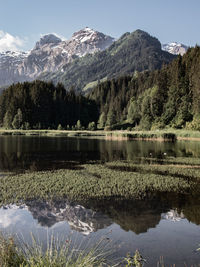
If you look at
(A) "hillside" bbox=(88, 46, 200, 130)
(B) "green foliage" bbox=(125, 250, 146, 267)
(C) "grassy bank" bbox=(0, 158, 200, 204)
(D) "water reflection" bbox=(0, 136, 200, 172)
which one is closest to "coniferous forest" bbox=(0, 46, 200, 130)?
(A) "hillside" bbox=(88, 46, 200, 130)

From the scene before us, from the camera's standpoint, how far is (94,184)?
22.1 metres

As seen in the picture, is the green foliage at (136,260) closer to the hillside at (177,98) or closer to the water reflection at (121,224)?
the water reflection at (121,224)

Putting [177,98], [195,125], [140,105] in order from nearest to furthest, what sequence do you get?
1. [195,125]
2. [177,98]
3. [140,105]

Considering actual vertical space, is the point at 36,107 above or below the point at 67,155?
above

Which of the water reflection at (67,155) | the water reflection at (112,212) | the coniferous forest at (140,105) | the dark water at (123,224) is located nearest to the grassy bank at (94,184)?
the water reflection at (112,212)

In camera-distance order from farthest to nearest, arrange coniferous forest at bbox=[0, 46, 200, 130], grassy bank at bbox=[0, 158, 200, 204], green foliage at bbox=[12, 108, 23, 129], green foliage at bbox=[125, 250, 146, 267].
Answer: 1. green foliage at bbox=[12, 108, 23, 129]
2. coniferous forest at bbox=[0, 46, 200, 130]
3. grassy bank at bbox=[0, 158, 200, 204]
4. green foliage at bbox=[125, 250, 146, 267]

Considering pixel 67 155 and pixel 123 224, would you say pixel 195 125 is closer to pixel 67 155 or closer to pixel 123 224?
pixel 67 155

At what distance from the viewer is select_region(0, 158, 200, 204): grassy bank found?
19.0 meters

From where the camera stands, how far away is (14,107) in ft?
521

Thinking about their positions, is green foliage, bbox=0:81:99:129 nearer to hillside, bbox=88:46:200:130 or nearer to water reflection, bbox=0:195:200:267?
hillside, bbox=88:46:200:130

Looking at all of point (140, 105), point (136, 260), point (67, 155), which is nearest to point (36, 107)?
point (140, 105)

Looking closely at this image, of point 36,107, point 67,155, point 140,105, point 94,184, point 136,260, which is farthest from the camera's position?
point 36,107

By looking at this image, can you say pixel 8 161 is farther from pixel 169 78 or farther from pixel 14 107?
pixel 14 107

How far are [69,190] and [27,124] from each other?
134 meters
